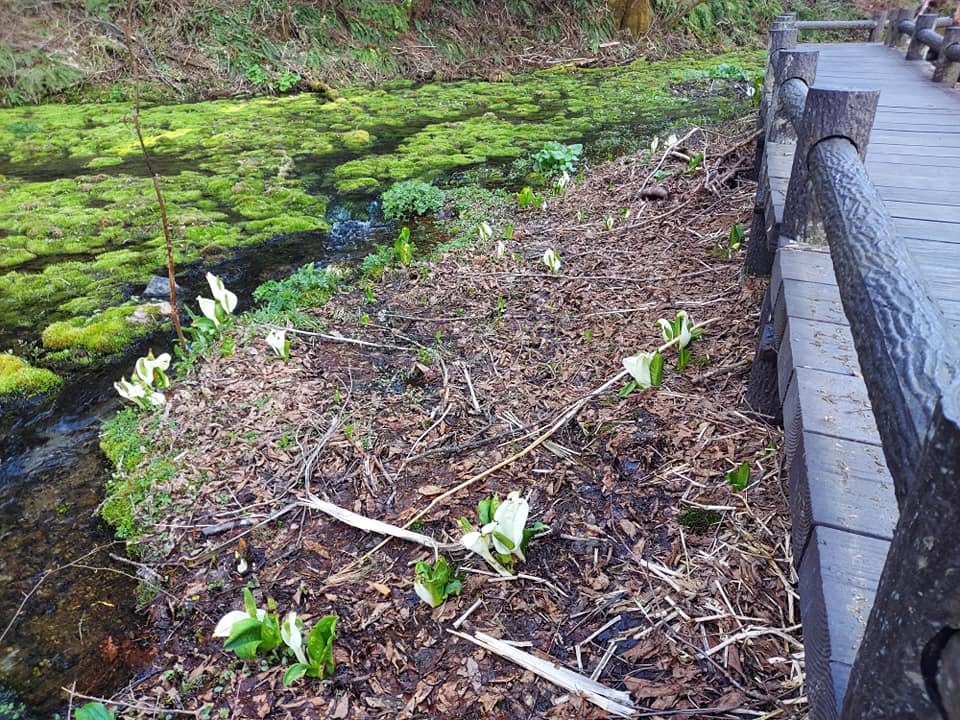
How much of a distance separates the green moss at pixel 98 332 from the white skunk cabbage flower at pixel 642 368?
8.32 feet

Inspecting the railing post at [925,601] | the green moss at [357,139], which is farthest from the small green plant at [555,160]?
the railing post at [925,601]

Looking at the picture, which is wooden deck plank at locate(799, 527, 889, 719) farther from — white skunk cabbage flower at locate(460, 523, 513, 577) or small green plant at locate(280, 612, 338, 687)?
small green plant at locate(280, 612, 338, 687)

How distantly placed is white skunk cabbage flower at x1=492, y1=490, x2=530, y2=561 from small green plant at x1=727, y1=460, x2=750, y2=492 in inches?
Answer: 22.9

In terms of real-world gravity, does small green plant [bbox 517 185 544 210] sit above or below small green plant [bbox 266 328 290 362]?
above

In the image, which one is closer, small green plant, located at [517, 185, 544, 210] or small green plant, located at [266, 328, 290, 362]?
small green plant, located at [266, 328, 290, 362]

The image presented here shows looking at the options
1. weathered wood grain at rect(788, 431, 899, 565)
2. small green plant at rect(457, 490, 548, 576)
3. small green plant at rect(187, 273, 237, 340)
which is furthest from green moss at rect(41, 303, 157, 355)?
weathered wood grain at rect(788, 431, 899, 565)

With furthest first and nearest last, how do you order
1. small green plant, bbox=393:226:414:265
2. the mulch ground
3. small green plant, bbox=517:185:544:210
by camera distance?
small green plant, bbox=517:185:544:210
small green plant, bbox=393:226:414:265
the mulch ground

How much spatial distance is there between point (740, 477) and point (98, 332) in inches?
123

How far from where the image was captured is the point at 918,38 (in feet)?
18.5

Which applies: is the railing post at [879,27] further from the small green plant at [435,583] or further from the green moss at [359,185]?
the small green plant at [435,583]

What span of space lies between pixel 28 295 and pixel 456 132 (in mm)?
4385

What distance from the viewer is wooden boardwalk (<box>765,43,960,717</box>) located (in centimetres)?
104

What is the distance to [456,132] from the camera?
691cm

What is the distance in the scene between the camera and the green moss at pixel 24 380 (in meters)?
2.96
